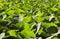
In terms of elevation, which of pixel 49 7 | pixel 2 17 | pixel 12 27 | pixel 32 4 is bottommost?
pixel 12 27

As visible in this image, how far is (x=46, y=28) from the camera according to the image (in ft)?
4.96

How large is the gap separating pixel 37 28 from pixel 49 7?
620 millimetres

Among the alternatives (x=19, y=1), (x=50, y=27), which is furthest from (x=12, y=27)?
(x=19, y=1)

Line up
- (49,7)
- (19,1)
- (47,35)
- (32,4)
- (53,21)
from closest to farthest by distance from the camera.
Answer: (47,35) → (53,21) → (49,7) → (32,4) → (19,1)

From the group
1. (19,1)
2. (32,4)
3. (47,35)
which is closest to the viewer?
(47,35)

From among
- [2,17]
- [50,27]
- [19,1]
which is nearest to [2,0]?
[19,1]

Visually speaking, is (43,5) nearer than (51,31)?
No

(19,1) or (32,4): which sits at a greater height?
(19,1)

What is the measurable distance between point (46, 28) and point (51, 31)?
52mm

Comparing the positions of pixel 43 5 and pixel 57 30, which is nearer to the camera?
pixel 57 30

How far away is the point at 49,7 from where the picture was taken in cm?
204

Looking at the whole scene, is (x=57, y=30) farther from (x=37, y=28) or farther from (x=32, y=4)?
(x=32, y=4)

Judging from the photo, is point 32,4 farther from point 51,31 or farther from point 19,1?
point 51,31

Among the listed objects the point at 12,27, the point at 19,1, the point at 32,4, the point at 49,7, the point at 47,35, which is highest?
the point at 19,1
